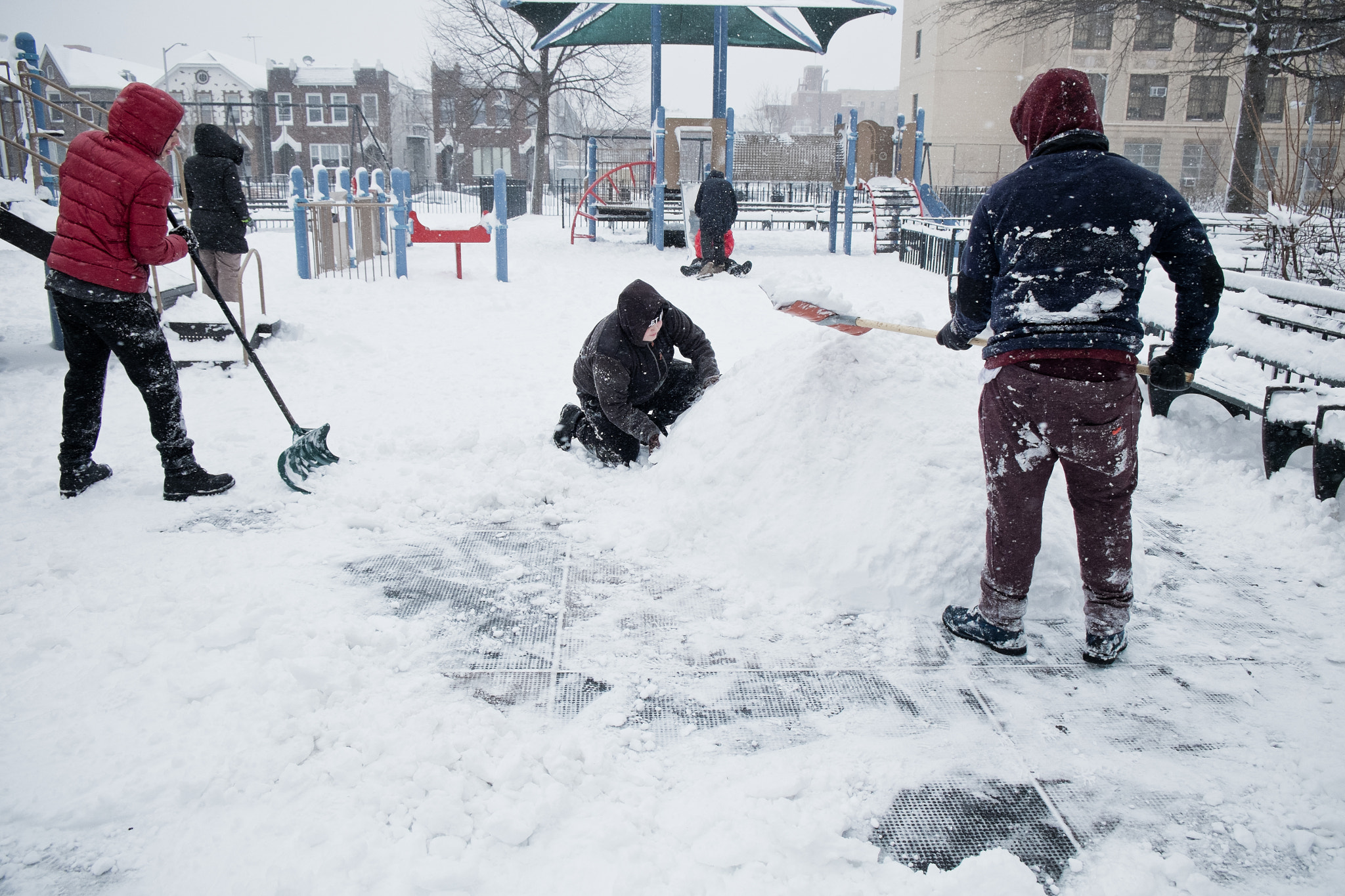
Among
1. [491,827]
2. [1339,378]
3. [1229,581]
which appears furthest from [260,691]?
[1339,378]

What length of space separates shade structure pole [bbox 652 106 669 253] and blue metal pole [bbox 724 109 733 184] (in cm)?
110

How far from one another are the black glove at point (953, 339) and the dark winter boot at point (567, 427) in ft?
7.51

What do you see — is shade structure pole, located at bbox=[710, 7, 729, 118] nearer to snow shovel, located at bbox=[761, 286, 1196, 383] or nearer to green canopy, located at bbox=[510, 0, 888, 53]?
green canopy, located at bbox=[510, 0, 888, 53]

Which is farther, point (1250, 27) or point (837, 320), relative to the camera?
point (1250, 27)

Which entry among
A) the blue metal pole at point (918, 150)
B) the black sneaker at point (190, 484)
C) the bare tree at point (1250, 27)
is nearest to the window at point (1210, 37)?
the bare tree at point (1250, 27)

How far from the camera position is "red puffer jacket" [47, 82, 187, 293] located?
3510 mm

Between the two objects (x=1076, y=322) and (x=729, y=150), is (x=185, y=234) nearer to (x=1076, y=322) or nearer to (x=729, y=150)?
(x=1076, y=322)

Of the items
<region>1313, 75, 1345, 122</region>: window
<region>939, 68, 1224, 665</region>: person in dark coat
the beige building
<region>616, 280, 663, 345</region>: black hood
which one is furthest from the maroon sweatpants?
the beige building

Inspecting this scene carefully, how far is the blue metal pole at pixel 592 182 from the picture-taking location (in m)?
16.2

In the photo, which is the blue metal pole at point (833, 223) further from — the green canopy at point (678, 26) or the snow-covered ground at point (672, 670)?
the snow-covered ground at point (672, 670)

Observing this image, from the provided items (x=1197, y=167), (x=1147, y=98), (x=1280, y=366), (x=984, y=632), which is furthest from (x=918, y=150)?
(x=1147, y=98)

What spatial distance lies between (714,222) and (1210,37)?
36.7ft

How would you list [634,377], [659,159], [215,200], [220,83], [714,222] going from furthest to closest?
[220,83] → [659,159] → [714,222] → [215,200] → [634,377]

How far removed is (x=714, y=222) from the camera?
12062mm
